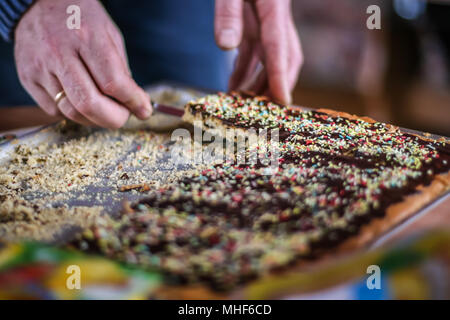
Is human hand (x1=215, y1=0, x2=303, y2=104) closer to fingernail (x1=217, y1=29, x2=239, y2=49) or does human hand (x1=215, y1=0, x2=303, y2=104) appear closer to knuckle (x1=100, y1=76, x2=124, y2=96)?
fingernail (x1=217, y1=29, x2=239, y2=49)

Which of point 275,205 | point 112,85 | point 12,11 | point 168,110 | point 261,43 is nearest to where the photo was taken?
point 275,205

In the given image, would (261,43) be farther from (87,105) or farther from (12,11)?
(12,11)

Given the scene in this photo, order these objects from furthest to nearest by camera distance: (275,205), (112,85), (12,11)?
(12,11) < (112,85) < (275,205)

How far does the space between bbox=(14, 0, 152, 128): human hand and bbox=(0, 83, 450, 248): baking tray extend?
10 centimetres

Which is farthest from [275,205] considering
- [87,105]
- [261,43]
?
[261,43]

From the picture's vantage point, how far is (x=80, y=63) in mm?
1286

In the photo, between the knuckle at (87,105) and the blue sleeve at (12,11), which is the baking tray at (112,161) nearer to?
the knuckle at (87,105)

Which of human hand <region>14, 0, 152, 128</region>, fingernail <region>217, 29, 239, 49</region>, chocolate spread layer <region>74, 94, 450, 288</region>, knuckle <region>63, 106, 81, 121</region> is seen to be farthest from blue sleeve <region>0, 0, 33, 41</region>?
chocolate spread layer <region>74, 94, 450, 288</region>

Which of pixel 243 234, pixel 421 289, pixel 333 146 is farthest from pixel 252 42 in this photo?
pixel 421 289

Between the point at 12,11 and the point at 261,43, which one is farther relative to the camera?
the point at 261,43

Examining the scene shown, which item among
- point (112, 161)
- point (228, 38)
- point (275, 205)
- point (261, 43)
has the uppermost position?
point (261, 43)

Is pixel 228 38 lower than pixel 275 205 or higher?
higher

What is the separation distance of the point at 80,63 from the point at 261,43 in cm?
71

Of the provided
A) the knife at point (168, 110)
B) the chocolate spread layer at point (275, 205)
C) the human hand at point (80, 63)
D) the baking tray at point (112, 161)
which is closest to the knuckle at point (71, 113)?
the human hand at point (80, 63)
